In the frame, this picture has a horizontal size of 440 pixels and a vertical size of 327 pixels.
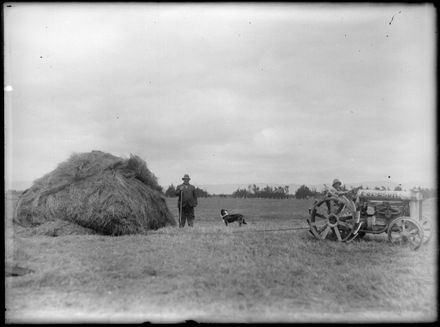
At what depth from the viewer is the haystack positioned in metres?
10.9

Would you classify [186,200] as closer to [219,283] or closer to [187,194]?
[187,194]

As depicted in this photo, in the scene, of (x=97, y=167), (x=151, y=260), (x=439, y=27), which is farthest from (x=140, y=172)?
(x=439, y=27)

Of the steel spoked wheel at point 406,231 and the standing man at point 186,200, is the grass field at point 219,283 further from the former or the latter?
the standing man at point 186,200

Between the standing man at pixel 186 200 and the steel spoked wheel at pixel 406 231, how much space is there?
664cm

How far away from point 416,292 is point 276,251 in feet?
10.1

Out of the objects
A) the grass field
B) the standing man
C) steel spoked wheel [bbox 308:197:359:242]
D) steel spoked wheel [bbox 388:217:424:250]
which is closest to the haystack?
the standing man

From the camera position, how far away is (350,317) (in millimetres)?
4594

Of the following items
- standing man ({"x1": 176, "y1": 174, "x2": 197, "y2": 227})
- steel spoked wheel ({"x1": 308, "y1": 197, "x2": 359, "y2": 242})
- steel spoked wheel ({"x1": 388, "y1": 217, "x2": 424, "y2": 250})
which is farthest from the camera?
standing man ({"x1": 176, "y1": 174, "x2": 197, "y2": 227})

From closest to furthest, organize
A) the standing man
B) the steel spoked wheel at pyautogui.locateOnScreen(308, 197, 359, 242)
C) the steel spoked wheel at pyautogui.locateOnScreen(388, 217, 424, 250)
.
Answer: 1. the steel spoked wheel at pyautogui.locateOnScreen(388, 217, 424, 250)
2. the steel spoked wheel at pyautogui.locateOnScreen(308, 197, 359, 242)
3. the standing man

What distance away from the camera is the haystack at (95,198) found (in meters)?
10.9

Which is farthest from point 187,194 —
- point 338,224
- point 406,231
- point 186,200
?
point 406,231

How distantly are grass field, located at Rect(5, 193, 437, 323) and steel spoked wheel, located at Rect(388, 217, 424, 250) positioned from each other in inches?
10.4

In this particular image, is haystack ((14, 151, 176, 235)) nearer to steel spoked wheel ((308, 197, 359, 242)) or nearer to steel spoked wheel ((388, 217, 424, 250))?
steel spoked wheel ((308, 197, 359, 242))

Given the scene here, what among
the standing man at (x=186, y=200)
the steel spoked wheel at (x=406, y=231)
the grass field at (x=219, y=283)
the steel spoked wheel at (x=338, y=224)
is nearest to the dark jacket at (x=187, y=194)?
the standing man at (x=186, y=200)
